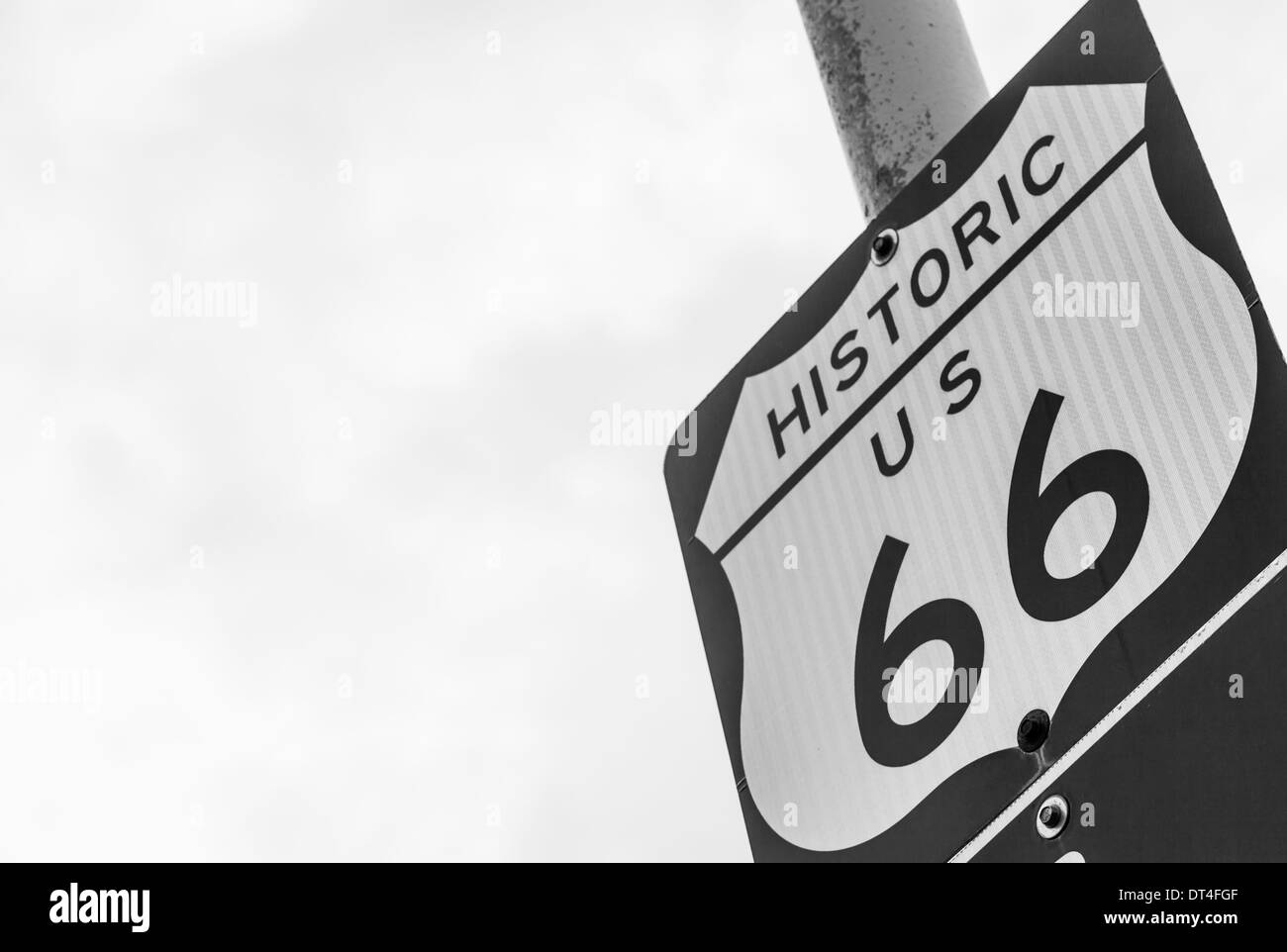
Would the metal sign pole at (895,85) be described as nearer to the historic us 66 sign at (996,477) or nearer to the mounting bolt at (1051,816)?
the historic us 66 sign at (996,477)

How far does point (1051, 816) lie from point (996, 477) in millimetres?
371

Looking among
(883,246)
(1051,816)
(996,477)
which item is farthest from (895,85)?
(1051,816)

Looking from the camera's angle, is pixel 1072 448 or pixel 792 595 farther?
pixel 792 595

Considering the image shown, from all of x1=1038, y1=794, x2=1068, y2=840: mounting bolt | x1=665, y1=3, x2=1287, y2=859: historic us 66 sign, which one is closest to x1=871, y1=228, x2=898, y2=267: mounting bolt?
x1=665, y1=3, x2=1287, y2=859: historic us 66 sign

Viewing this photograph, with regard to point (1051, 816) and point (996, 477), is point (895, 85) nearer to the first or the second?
point (996, 477)

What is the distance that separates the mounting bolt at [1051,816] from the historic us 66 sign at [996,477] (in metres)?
0.03

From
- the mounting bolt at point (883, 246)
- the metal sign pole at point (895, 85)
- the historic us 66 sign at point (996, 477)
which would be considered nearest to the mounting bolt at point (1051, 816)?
the historic us 66 sign at point (996, 477)

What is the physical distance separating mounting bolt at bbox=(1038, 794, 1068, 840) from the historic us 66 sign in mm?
29

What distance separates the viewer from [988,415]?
1.76m

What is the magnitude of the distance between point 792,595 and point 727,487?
21cm

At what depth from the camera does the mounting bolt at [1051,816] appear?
5.08 ft

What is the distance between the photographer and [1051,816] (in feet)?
5.11
